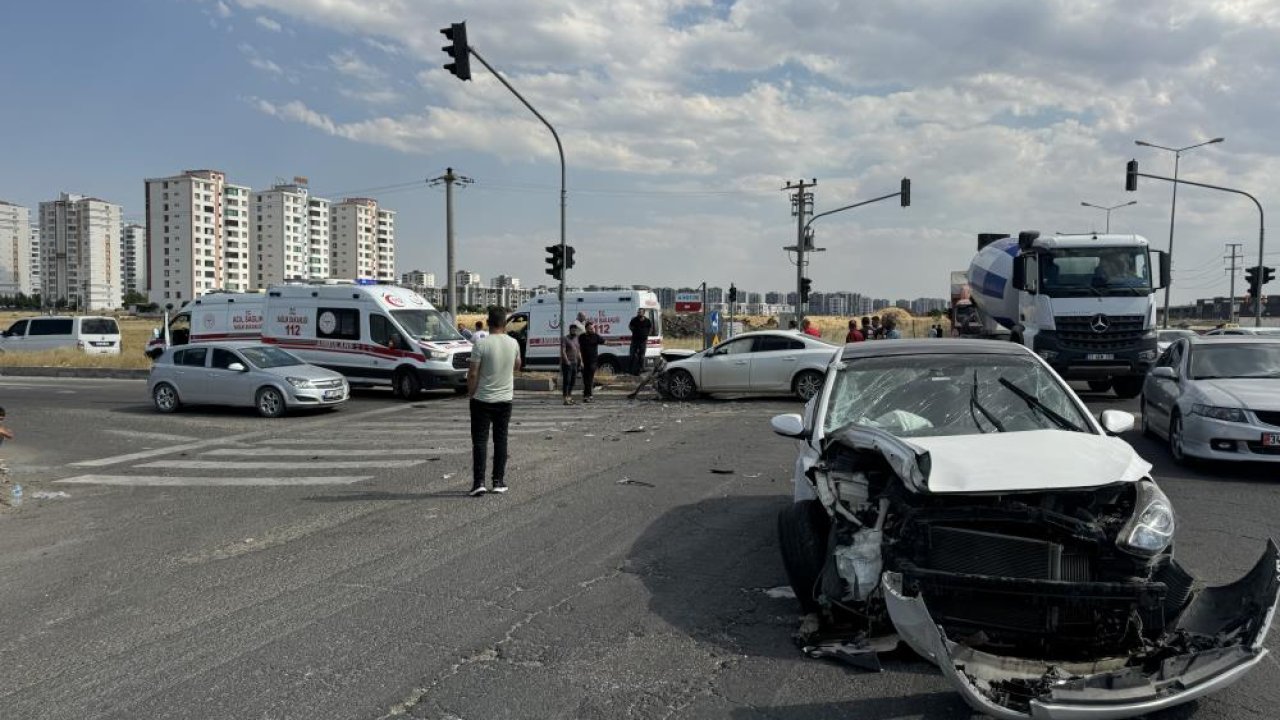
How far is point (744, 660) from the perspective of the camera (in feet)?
14.7

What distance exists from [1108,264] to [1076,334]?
165cm

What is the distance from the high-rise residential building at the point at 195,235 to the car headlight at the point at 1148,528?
72.9m

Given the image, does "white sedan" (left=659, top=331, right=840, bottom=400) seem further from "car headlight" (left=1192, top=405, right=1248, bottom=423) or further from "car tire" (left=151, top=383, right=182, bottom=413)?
"car tire" (left=151, top=383, right=182, bottom=413)

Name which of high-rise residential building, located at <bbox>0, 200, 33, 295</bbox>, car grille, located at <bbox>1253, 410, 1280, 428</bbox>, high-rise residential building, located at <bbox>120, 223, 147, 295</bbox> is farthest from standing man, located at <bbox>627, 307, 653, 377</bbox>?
high-rise residential building, located at <bbox>120, 223, 147, 295</bbox>

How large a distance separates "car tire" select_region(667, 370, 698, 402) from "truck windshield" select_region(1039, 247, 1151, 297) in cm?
745

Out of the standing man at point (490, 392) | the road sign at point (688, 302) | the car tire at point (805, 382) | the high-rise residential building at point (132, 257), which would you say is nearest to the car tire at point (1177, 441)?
the standing man at point (490, 392)

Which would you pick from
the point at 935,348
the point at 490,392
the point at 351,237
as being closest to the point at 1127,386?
the point at 935,348

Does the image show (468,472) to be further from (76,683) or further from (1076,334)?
(1076,334)

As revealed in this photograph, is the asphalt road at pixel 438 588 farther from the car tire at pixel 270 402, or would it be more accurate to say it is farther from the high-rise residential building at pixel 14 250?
the high-rise residential building at pixel 14 250

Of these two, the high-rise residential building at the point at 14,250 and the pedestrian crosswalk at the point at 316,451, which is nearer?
the pedestrian crosswalk at the point at 316,451

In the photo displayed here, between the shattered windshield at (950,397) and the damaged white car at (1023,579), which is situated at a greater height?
the shattered windshield at (950,397)

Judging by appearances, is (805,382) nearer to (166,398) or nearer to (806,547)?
(166,398)

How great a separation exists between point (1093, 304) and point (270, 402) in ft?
52.8

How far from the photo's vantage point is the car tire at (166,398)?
1758cm
